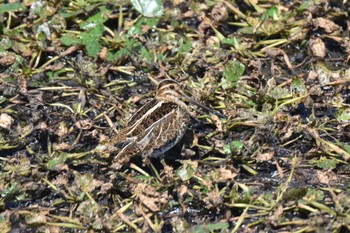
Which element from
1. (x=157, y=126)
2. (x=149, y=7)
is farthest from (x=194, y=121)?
(x=149, y=7)

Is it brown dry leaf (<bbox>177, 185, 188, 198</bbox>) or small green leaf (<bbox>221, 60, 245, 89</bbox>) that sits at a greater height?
small green leaf (<bbox>221, 60, 245, 89</bbox>)

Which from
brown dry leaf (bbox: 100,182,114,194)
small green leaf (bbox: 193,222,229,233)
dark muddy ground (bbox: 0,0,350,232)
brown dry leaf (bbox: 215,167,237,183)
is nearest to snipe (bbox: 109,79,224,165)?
dark muddy ground (bbox: 0,0,350,232)

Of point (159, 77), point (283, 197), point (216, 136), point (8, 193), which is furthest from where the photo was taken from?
point (159, 77)

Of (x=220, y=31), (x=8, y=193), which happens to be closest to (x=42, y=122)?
(x=8, y=193)

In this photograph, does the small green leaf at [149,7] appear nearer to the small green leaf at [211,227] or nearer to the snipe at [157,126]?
the snipe at [157,126]

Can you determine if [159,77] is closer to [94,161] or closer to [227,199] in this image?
[94,161]

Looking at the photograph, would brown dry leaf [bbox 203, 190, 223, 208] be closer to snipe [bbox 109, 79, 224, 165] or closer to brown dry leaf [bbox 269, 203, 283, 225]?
brown dry leaf [bbox 269, 203, 283, 225]

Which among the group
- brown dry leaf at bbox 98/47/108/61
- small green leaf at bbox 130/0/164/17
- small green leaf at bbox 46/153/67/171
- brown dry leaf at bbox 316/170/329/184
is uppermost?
small green leaf at bbox 130/0/164/17
